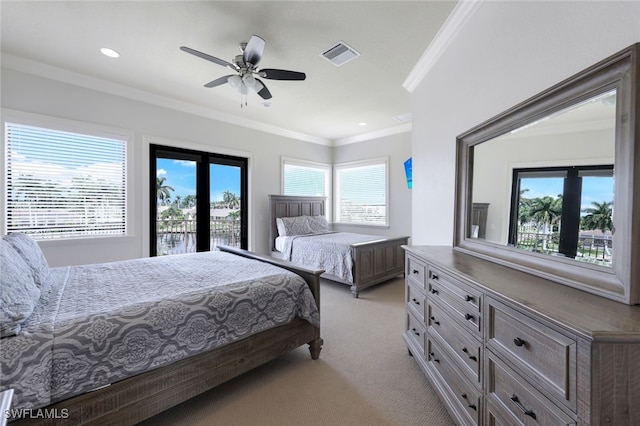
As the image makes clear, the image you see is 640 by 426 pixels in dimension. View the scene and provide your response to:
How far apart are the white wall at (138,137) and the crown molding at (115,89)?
62 mm

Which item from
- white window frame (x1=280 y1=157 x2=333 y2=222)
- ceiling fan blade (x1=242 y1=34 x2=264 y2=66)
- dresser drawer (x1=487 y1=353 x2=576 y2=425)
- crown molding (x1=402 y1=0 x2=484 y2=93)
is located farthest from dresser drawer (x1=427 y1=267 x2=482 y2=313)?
white window frame (x1=280 y1=157 x2=333 y2=222)

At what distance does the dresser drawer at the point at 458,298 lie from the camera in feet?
4.11

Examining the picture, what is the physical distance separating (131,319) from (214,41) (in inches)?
103

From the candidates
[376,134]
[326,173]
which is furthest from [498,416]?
[326,173]

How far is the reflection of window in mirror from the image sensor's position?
1.04 m

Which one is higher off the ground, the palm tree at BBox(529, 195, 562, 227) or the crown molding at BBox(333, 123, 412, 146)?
the crown molding at BBox(333, 123, 412, 146)

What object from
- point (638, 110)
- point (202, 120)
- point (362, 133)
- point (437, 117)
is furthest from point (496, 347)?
point (362, 133)

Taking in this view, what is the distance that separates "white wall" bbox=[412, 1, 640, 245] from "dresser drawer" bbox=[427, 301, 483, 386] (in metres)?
0.94

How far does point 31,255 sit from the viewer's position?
1851 millimetres

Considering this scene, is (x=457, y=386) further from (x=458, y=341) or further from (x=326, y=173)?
(x=326, y=173)

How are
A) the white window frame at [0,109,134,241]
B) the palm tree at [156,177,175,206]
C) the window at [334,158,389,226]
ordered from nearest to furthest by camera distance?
1. the white window frame at [0,109,134,241]
2. the palm tree at [156,177,175,206]
3. the window at [334,158,389,226]

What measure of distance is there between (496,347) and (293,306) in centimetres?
138

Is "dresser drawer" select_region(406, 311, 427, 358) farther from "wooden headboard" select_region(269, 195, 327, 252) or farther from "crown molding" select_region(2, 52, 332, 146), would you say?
"crown molding" select_region(2, 52, 332, 146)

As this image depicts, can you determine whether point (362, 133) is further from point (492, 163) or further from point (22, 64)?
point (22, 64)
